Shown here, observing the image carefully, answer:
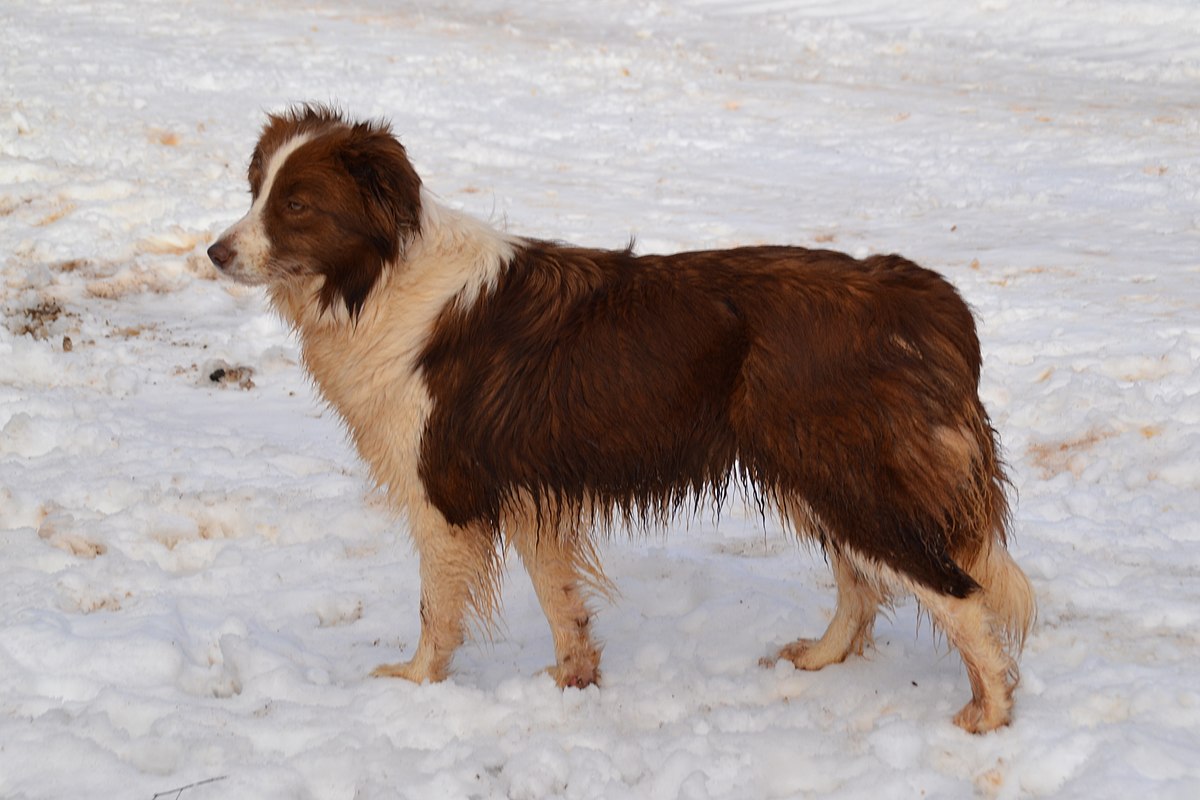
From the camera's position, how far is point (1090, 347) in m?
6.75

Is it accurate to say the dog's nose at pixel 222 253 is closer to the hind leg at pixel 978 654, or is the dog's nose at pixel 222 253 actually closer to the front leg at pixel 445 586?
the front leg at pixel 445 586

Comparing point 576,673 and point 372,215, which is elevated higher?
point 372,215

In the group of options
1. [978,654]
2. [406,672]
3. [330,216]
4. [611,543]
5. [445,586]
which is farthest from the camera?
[611,543]

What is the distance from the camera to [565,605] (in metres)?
4.29

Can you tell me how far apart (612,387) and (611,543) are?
1.72m

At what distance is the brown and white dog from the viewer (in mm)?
3574

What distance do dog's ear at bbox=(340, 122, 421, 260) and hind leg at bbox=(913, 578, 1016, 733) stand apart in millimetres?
1972

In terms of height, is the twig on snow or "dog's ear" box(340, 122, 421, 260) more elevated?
"dog's ear" box(340, 122, 421, 260)

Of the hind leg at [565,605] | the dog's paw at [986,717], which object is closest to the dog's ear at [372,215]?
the hind leg at [565,605]

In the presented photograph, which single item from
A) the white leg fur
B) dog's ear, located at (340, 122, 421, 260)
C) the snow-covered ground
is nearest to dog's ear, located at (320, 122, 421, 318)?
dog's ear, located at (340, 122, 421, 260)

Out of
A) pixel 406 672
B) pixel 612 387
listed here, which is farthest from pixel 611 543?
pixel 612 387

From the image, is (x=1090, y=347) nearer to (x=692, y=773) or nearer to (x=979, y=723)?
(x=979, y=723)

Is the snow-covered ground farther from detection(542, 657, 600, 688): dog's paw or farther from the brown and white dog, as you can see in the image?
the brown and white dog

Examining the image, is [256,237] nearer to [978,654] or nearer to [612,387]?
[612,387]
